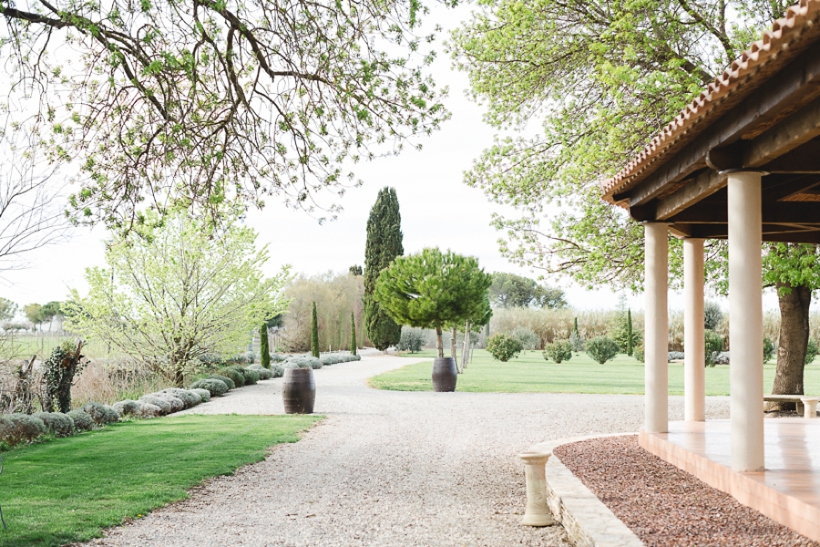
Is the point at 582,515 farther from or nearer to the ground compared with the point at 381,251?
nearer to the ground

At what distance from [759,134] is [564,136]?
8198mm

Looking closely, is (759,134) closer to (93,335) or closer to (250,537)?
(250,537)

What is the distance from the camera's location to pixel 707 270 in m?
12.2

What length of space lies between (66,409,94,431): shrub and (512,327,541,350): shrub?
31913mm

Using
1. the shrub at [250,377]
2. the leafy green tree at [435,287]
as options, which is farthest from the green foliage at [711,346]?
the shrub at [250,377]

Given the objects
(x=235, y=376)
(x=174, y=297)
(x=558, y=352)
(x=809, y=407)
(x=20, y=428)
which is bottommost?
(x=558, y=352)

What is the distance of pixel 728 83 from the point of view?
15.6ft

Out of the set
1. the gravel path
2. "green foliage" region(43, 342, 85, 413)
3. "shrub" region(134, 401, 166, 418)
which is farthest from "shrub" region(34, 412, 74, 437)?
the gravel path

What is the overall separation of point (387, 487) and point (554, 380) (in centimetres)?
1584

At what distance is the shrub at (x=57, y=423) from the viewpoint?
10.6 m

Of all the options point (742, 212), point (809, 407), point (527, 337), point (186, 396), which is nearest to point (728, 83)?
point (742, 212)

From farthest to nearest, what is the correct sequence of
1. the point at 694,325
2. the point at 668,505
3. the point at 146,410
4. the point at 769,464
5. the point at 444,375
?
the point at 444,375 < the point at 146,410 < the point at 694,325 < the point at 769,464 < the point at 668,505

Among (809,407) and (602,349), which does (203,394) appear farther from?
(602,349)

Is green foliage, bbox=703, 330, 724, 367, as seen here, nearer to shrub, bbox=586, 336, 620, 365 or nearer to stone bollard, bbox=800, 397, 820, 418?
shrub, bbox=586, 336, 620, 365
